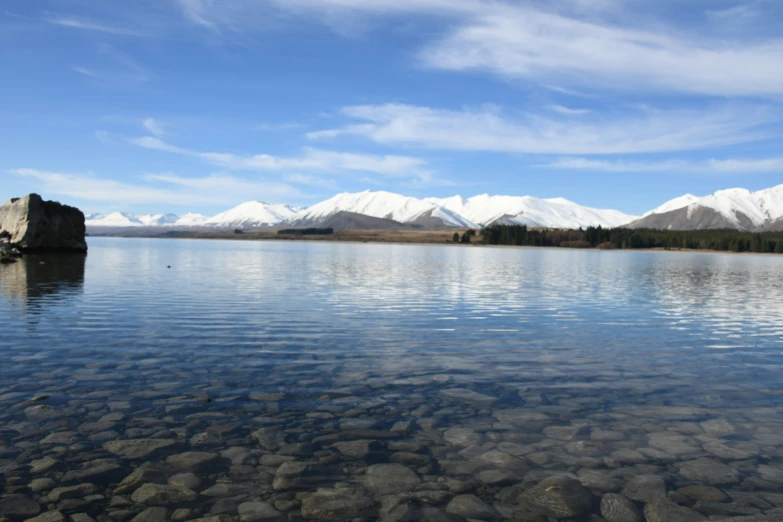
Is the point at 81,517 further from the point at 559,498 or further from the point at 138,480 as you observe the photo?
the point at 559,498

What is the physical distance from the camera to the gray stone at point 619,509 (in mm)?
9891

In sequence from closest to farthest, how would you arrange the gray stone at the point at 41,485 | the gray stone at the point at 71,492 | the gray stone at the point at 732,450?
the gray stone at the point at 71,492
the gray stone at the point at 41,485
the gray stone at the point at 732,450

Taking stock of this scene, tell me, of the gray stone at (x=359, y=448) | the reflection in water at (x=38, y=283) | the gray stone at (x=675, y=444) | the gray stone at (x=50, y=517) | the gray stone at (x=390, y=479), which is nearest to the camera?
the gray stone at (x=50, y=517)

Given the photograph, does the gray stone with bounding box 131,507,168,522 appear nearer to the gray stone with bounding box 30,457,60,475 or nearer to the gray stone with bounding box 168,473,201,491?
the gray stone with bounding box 168,473,201,491

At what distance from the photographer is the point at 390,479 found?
1107 centimetres

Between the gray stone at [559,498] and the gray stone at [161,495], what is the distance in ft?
19.3

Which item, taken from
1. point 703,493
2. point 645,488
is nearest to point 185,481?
point 645,488

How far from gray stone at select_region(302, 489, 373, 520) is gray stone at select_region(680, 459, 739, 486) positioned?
643 cm

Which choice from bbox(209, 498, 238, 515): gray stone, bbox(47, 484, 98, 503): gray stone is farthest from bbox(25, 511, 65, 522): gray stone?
bbox(209, 498, 238, 515): gray stone

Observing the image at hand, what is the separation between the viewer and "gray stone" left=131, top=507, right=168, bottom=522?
941cm

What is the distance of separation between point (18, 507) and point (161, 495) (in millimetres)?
2172

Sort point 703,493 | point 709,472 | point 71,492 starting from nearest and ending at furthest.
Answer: point 71,492 → point 703,493 → point 709,472

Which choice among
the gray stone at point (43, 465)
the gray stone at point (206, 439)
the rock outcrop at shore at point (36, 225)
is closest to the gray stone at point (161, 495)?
the gray stone at point (206, 439)

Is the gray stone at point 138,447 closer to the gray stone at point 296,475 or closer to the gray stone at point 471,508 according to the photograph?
the gray stone at point 296,475
